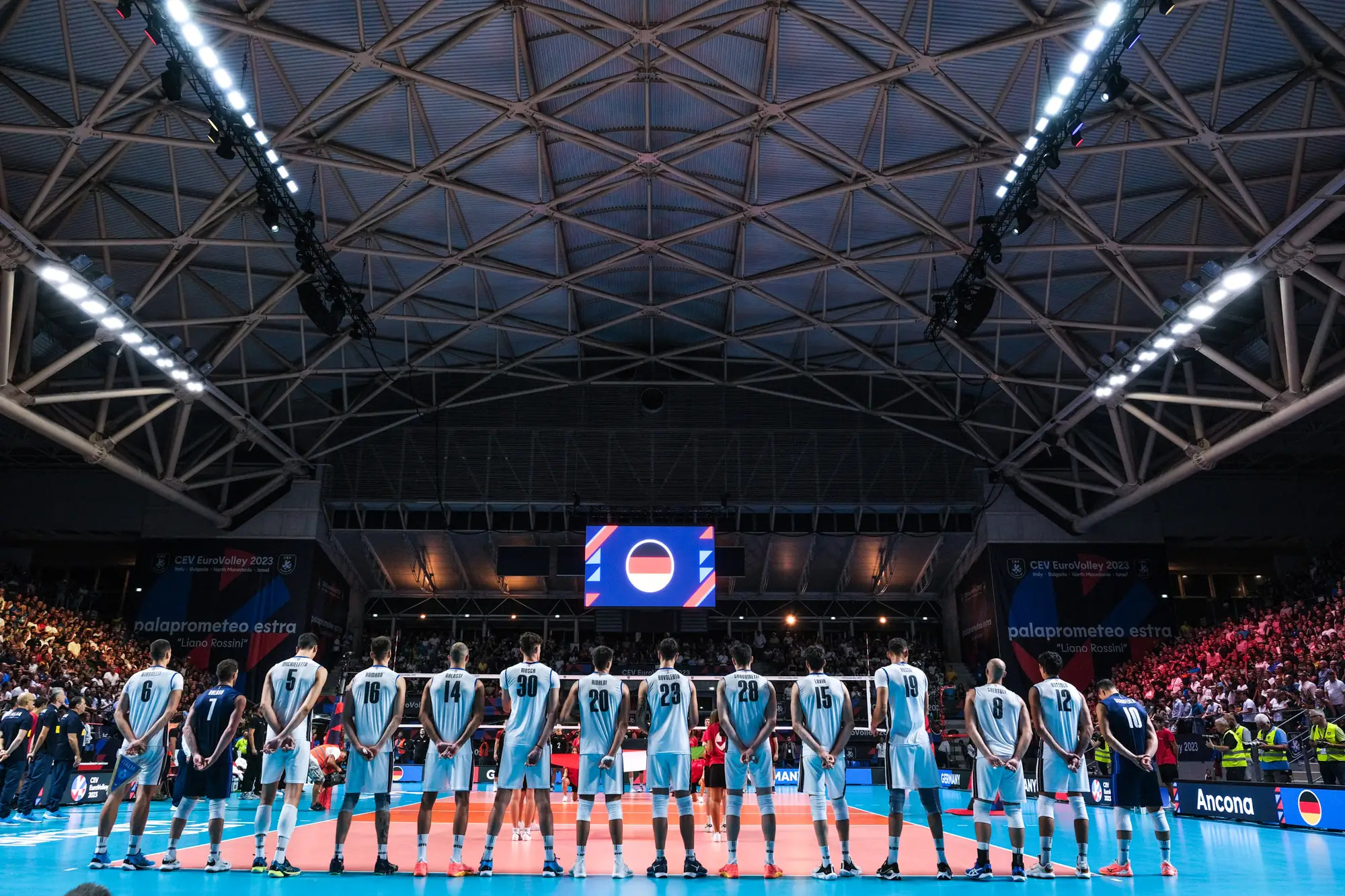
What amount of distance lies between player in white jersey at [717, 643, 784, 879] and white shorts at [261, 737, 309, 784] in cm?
423

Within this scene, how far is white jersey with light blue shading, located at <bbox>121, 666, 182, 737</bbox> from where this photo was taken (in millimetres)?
10992

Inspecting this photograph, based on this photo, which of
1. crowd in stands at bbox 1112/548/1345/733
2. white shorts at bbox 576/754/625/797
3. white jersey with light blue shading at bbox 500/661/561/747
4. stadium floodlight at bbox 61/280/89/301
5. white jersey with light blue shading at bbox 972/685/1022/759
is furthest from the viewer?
crowd in stands at bbox 1112/548/1345/733

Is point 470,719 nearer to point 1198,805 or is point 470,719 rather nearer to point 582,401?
point 1198,805

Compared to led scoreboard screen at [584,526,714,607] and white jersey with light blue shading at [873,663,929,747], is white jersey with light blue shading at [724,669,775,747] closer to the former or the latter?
white jersey with light blue shading at [873,663,929,747]

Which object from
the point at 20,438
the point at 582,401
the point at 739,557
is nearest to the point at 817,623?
the point at 739,557

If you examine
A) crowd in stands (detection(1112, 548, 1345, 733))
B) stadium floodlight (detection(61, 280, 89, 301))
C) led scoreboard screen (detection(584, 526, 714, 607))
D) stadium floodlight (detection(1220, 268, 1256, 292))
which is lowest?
crowd in stands (detection(1112, 548, 1345, 733))

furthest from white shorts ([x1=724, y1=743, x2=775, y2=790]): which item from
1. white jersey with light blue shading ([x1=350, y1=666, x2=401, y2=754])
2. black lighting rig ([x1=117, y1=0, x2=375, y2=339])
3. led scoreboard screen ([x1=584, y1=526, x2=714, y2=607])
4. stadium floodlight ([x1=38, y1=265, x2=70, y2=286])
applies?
led scoreboard screen ([x1=584, y1=526, x2=714, y2=607])

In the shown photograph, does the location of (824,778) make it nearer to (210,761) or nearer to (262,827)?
(262,827)

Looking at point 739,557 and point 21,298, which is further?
point 739,557

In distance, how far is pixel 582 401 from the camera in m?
39.0

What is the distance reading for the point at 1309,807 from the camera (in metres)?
16.8

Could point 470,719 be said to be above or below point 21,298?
below

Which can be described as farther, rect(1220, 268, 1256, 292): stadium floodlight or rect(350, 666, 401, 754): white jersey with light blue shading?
rect(1220, 268, 1256, 292): stadium floodlight

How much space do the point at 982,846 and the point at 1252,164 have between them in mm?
17509
